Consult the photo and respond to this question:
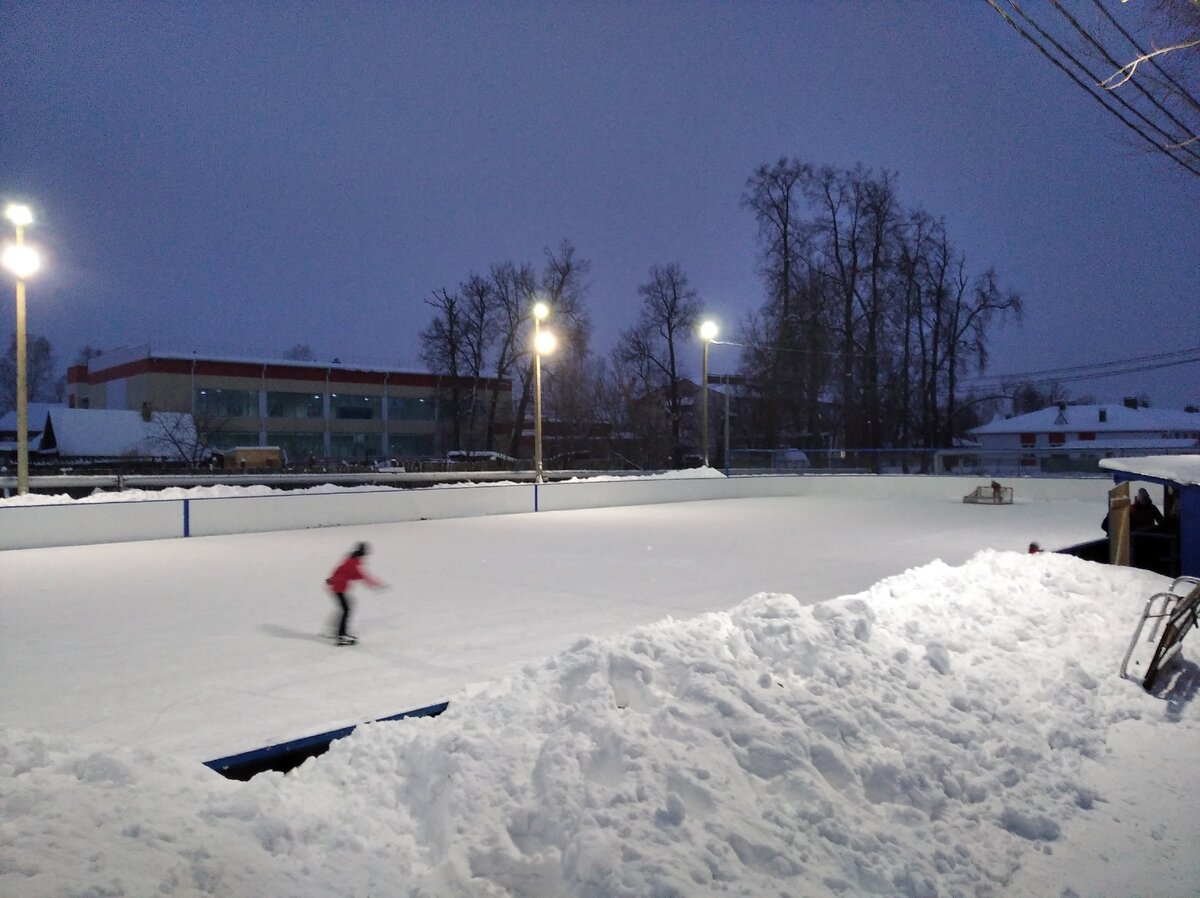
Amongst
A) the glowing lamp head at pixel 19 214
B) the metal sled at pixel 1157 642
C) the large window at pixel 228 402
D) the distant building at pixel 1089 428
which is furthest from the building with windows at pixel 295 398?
the metal sled at pixel 1157 642

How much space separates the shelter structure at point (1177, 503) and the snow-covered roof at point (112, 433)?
39600 mm

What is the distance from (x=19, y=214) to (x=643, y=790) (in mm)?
15520

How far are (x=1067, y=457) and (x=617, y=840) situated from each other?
32495mm

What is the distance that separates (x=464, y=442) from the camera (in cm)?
5628

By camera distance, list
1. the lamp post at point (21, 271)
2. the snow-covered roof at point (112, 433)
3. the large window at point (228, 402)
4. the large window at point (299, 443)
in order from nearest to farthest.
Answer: the lamp post at point (21, 271), the snow-covered roof at point (112, 433), the large window at point (228, 402), the large window at point (299, 443)

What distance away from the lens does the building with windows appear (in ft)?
166

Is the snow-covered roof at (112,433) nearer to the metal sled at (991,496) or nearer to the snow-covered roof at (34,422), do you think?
the snow-covered roof at (34,422)

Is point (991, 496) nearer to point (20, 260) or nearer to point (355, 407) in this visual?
point (20, 260)

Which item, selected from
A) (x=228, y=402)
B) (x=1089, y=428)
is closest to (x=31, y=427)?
(x=228, y=402)

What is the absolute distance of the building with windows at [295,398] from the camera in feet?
166

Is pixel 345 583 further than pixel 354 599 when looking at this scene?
No

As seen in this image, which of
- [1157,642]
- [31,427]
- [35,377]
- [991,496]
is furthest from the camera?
[35,377]

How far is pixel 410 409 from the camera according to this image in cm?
6034

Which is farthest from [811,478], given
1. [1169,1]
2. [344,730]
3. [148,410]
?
[148,410]
